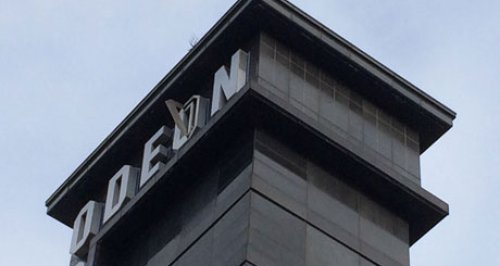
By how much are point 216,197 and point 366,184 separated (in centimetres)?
547

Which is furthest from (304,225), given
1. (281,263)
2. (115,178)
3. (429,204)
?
(115,178)

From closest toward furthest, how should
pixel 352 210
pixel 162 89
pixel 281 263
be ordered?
1. pixel 281 263
2. pixel 352 210
3. pixel 162 89

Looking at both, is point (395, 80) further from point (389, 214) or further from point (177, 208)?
point (177, 208)

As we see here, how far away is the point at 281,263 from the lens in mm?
52219

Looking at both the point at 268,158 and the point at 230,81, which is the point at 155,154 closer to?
the point at 230,81

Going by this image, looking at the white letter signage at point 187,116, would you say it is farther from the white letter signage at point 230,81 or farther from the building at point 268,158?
the white letter signage at point 230,81

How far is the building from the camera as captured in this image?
54094 millimetres

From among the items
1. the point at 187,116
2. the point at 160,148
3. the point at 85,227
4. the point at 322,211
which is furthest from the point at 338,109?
the point at 85,227

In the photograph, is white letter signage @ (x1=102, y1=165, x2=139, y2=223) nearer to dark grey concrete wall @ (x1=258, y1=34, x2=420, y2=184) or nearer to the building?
the building

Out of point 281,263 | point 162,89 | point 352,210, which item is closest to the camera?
point 281,263

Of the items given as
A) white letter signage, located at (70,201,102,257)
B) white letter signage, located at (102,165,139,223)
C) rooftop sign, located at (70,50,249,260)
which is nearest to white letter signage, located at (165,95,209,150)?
rooftop sign, located at (70,50,249,260)

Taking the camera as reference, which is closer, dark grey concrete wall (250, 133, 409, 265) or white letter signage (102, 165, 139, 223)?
dark grey concrete wall (250, 133, 409, 265)

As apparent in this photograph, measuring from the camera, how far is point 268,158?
54.9 m

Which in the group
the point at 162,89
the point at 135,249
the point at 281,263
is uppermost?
the point at 162,89
